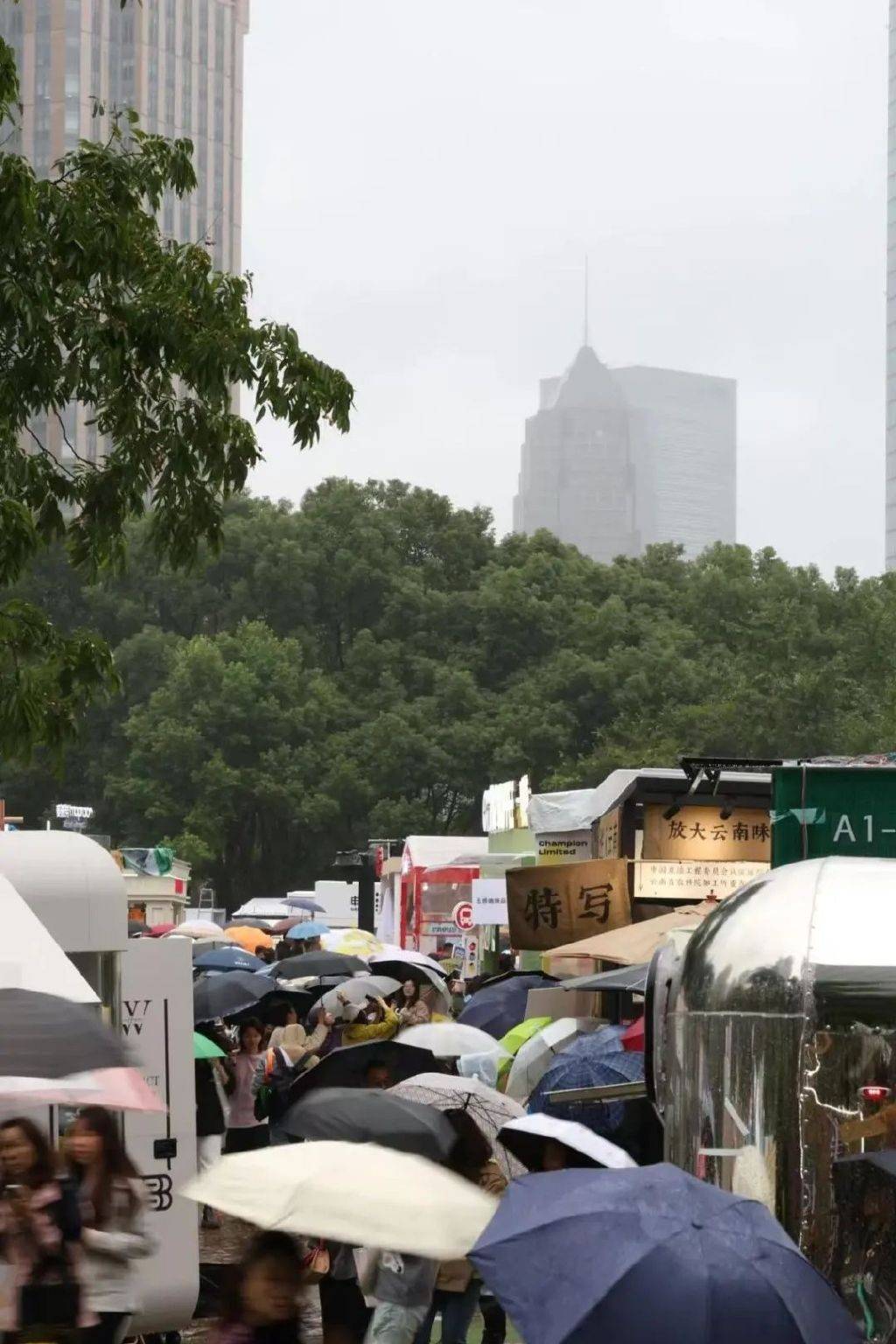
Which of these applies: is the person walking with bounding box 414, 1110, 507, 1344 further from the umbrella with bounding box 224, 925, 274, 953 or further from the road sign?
the road sign

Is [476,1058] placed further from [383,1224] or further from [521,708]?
[521,708]

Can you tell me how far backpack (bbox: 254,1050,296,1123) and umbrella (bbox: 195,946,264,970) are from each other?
23.3ft

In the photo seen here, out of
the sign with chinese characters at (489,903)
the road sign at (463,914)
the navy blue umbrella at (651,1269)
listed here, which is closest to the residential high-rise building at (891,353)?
the road sign at (463,914)

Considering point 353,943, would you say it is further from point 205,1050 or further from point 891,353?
point 891,353

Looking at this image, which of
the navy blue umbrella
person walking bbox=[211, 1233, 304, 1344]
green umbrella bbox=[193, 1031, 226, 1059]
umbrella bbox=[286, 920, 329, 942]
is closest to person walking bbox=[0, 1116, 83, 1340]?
person walking bbox=[211, 1233, 304, 1344]

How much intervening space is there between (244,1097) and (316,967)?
9803 mm

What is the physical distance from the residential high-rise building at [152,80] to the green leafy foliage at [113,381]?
13669 centimetres

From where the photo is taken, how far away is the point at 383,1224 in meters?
7.27

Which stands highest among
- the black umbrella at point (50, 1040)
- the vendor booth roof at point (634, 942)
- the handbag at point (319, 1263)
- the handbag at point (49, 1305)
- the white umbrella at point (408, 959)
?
the black umbrella at point (50, 1040)

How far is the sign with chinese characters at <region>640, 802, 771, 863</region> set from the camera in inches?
885

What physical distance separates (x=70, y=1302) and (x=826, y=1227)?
3184 mm

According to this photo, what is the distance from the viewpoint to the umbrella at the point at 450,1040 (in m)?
16.2

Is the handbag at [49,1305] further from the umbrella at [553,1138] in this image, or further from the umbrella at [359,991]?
the umbrella at [359,991]

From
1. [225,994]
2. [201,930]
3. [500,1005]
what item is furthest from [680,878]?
[201,930]
